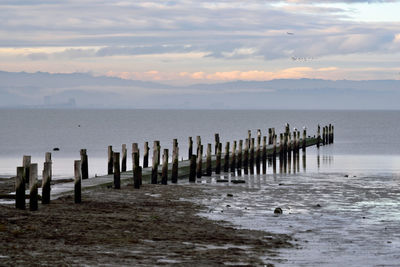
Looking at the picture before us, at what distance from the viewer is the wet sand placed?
12.0 metres

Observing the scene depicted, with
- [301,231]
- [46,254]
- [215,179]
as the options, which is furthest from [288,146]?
[46,254]

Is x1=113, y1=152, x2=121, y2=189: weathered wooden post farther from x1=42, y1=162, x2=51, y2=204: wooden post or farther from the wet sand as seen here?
x1=42, y1=162, x2=51, y2=204: wooden post

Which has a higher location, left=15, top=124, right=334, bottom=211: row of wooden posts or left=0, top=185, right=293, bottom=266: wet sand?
left=15, top=124, right=334, bottom=211: row of wooden posts

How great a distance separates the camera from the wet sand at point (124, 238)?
12.0 m

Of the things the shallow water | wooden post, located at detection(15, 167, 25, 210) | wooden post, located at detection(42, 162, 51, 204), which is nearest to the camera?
the shallow water

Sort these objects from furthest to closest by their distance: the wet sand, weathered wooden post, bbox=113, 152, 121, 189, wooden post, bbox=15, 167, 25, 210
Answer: weathered wooden post, bbox=113, 152, 121, 189
wooden post, bbox=15, 167, 25, 210
the wet sand

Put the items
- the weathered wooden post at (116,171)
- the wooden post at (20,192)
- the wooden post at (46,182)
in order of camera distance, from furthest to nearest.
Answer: the weathered wooden post at (116,171) < the wooden post at (46,182) < the wooden post at (20,192)

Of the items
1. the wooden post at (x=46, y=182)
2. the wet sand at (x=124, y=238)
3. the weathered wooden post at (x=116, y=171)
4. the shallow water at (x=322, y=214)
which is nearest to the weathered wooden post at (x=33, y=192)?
the wet sand at (x=124, y=238)

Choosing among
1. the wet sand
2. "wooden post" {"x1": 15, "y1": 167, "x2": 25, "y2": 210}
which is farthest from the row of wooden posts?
the wet sand

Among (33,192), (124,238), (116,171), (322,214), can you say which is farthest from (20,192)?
(322,214)

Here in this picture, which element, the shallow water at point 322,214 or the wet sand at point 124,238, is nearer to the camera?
the wet sand at point 124,238

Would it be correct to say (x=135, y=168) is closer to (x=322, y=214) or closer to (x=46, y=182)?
(x=46, y=182)

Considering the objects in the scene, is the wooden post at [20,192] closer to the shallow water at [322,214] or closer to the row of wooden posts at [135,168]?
the row of wooden posts at [135,168]

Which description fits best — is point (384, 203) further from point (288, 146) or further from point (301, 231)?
point (288, 146)
